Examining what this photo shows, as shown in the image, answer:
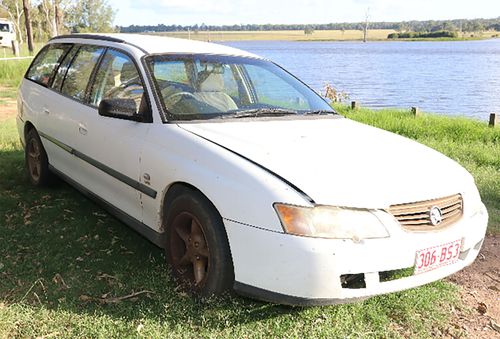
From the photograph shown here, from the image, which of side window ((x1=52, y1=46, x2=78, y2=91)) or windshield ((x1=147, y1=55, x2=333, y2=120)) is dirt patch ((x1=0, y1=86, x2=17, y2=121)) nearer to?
side window ((x1=52, y1=46, x2=78, y2=91))

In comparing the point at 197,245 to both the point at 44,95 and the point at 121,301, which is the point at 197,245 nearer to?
the point at 121,301

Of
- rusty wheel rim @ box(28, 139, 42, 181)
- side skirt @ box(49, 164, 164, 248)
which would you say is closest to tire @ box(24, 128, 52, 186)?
rusty wheel rim @ box(28, 139, 42, 181)

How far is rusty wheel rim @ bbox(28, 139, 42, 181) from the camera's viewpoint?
554 centimetres

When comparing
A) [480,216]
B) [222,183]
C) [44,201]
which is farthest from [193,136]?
[44,201]

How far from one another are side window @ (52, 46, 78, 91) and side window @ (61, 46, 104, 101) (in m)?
0.09

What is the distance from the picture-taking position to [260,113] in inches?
155

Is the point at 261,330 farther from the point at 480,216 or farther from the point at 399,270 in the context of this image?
the point at 480,216

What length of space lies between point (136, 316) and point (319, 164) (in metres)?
1.39

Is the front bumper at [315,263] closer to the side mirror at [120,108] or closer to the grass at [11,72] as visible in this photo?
the side mirror at [120,108]

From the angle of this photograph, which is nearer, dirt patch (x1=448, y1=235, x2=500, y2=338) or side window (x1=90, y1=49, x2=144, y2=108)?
dirt patch (x1=448, y1=235, x2=500, y2=338)

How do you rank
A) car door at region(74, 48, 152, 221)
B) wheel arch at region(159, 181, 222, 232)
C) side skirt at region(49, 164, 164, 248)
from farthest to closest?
car door at region(74, 48, 152, 221) → side skirt at region(49, 164, 164, 248) → wheel arch at region(159, 181, 222, 232)

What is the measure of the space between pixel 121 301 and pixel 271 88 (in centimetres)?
222

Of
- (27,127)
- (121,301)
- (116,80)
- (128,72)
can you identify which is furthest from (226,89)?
(27,127)

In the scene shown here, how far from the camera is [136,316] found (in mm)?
3123
